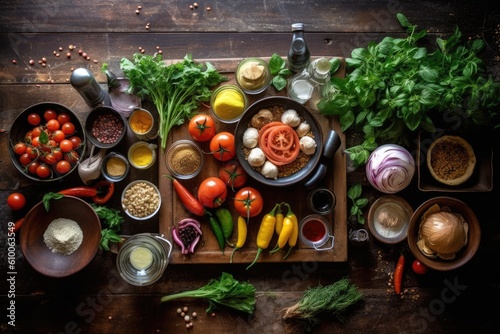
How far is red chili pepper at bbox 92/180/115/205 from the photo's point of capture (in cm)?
246

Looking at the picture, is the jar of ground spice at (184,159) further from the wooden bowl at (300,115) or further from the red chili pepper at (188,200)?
the wooden bowl at (300,115)

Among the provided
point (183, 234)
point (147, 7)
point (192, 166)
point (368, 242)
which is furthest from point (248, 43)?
point (368, 242)

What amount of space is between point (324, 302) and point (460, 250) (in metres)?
0.74

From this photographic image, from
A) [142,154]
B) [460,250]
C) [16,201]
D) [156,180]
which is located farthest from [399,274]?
[16,201]

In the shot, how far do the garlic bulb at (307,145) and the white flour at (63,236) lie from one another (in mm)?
1216

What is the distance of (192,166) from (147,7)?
0.93 meters

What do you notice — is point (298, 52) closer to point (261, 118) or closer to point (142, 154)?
point (261, 118)

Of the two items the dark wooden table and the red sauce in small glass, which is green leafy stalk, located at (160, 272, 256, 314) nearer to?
the dark wooden table

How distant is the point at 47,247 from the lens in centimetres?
240

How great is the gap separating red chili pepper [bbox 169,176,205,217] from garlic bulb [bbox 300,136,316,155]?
60 centimetres

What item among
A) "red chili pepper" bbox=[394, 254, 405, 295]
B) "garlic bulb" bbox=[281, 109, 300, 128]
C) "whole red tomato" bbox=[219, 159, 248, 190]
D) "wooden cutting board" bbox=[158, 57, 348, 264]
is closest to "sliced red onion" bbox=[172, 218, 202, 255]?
"wooden cutting board" bbox=[158, 57, 348, 264]

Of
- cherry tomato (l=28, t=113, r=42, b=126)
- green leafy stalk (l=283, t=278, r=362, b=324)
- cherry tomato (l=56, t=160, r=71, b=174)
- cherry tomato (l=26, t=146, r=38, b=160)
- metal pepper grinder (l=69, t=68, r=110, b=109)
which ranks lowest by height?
green leafy stalk (l=283, t=278, r=362, b=324)

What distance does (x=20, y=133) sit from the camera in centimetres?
246

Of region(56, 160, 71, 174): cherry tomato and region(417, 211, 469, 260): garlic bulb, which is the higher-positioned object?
region(56, 160, 71, 174): cherry tomato
